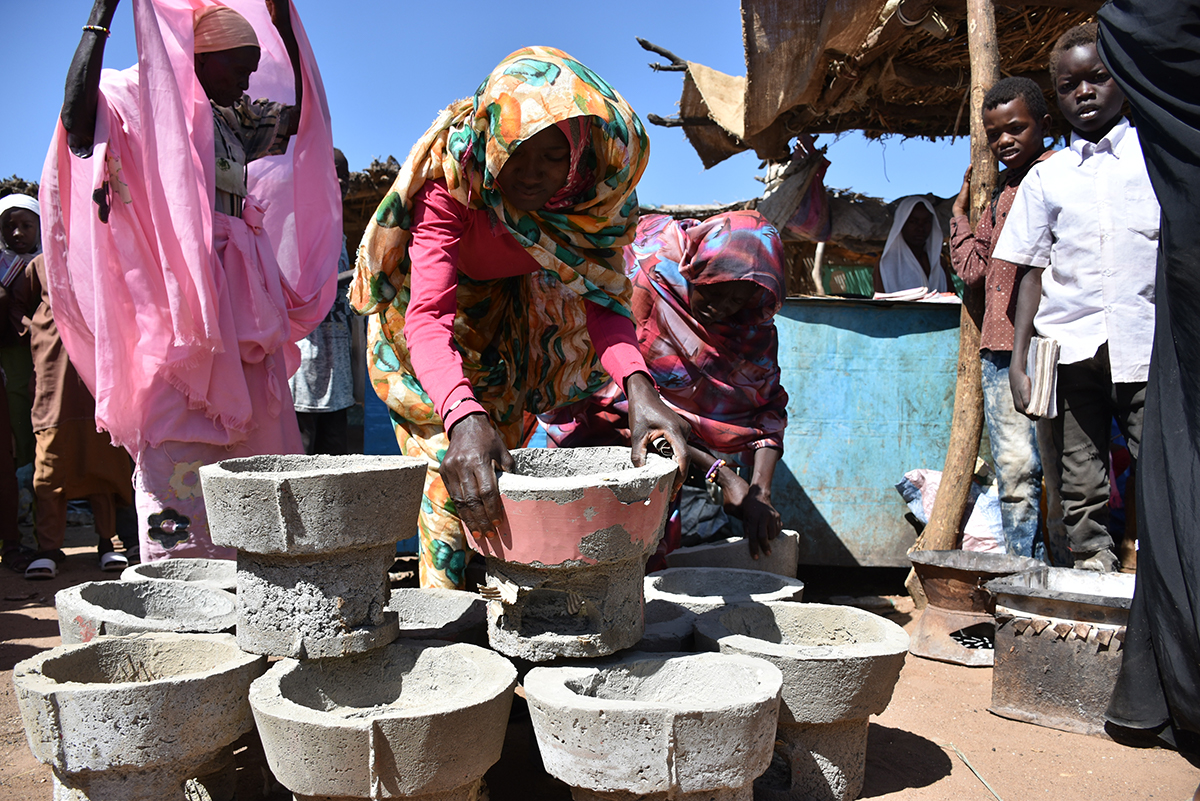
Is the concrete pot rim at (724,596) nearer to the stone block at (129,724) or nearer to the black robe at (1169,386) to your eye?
the black robe at (1169,386)

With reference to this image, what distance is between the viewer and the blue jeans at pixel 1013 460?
3.94 metres

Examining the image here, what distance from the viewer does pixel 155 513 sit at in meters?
3.06

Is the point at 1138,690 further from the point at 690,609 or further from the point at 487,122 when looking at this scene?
the point at 487,122

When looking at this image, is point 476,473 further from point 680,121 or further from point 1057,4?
point 680,121

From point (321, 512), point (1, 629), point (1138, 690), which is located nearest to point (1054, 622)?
point (1138, 690)

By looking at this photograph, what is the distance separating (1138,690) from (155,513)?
10.5ft

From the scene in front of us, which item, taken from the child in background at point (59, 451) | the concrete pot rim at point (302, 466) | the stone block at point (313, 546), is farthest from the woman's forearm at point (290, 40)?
the child in background at point (59, 451)

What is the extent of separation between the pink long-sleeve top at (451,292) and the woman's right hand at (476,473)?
0.29ft

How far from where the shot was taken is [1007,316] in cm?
393

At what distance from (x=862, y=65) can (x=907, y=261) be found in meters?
1.73

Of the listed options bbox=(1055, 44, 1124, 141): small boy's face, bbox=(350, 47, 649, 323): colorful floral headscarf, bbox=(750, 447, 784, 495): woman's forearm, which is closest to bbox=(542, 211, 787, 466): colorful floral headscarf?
bbox=(750, 447, 784, 495): woman's forearm

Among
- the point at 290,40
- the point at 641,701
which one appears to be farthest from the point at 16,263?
the point at 641,701

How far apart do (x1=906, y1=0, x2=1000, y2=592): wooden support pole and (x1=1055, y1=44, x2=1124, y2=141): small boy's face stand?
2.43ft

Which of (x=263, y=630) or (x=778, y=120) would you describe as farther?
(x=778, y=120)
